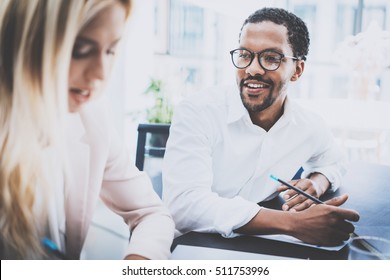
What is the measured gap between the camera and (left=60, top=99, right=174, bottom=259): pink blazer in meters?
0.83

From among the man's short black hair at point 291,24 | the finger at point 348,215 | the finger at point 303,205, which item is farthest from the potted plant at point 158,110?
the finger at point 348,215

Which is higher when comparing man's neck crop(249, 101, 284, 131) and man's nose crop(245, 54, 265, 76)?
man's nose crop(245, 54, 265, 76)

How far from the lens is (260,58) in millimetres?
1075

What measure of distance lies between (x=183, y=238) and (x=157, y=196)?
0.12 meters

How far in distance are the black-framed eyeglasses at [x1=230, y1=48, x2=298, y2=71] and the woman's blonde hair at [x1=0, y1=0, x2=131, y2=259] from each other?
1.24 ft

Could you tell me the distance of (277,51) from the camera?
1.10 m

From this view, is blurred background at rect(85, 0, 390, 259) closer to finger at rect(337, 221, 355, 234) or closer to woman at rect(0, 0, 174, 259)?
woman at rect(0, 0, 174, 259)

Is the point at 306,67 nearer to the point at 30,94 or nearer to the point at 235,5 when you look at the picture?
the point at 235,5

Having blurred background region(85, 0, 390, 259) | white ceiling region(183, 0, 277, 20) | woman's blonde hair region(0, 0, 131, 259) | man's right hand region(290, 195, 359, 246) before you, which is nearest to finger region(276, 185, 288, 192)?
man's right hand region(290, 195, 359, 246)

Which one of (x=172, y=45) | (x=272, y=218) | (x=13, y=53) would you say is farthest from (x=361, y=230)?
(x=13, y=53)

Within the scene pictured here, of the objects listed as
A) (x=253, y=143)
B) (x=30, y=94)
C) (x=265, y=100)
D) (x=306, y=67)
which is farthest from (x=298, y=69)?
(x=30, y=94)

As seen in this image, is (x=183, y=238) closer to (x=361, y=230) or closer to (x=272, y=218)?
(x=272, y=218)

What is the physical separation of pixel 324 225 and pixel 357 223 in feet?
0.45

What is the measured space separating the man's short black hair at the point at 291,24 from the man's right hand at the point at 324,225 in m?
0.45
